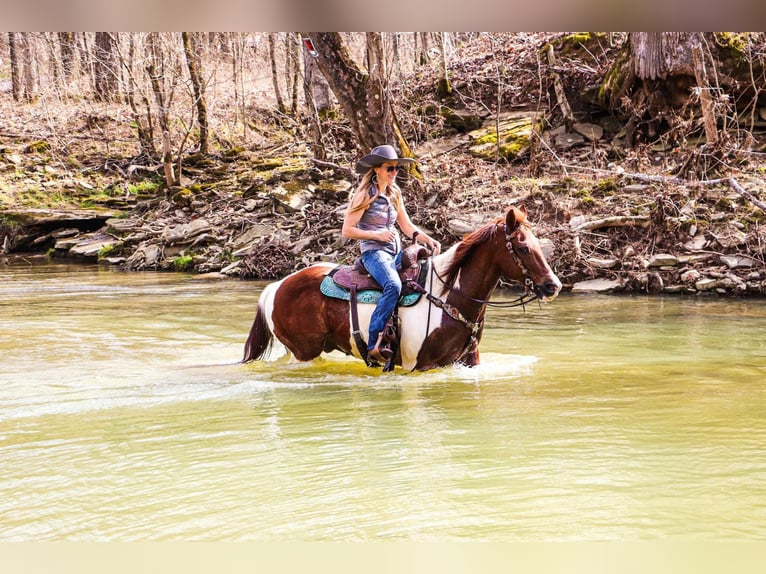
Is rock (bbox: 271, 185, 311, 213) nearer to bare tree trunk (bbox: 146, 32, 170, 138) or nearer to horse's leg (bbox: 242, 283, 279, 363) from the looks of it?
bare tree trunk (bbox: 146, 32, 170, 138)

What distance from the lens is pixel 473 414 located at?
19.1 ft

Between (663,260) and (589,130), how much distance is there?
619cm

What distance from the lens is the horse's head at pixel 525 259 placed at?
654 cm

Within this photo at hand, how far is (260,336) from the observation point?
7848 mm

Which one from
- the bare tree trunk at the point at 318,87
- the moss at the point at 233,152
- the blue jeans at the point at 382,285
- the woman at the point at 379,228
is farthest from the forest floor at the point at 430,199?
the blue jeans at the point at 382,285

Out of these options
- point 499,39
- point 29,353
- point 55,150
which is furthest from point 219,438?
point 55,150

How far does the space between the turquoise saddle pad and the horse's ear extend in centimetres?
103

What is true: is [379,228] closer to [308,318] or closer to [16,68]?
[308,318]

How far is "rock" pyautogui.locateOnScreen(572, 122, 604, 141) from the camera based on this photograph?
60.9 ft

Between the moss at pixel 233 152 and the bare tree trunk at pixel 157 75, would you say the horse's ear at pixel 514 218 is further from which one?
the moss at pixel 233 152

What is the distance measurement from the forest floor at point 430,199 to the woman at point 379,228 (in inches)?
288

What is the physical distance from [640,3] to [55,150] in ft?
96.2

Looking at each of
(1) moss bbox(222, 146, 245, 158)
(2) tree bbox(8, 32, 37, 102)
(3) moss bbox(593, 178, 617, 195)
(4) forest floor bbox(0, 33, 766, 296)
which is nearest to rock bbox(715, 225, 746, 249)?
(4) forest floor bbox(0, 33, 766, 296)

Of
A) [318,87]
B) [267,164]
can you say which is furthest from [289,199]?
[267,164]
